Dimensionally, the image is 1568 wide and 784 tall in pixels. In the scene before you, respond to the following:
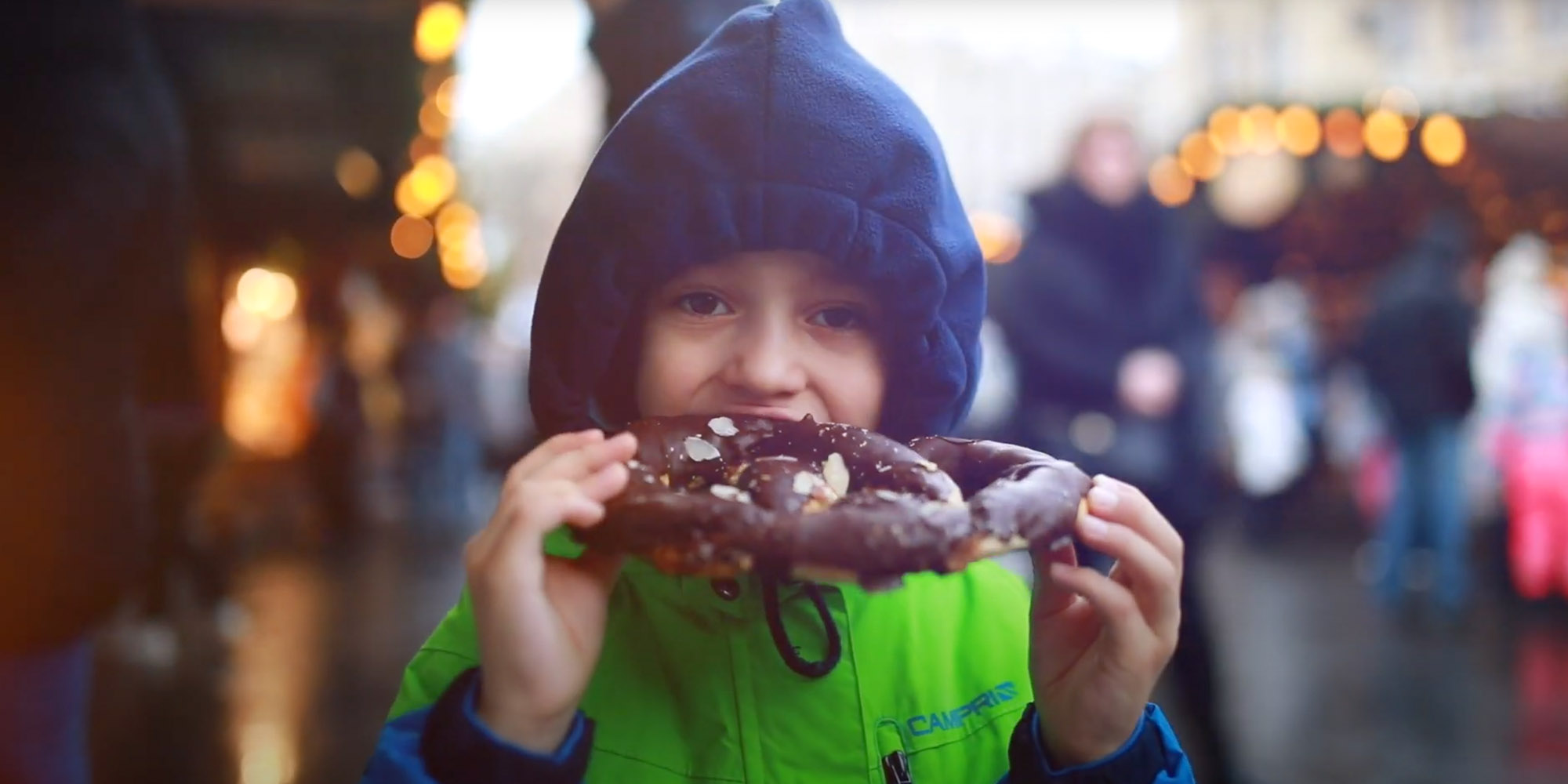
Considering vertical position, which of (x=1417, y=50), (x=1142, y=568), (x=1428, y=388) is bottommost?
(x=1428, y=388)

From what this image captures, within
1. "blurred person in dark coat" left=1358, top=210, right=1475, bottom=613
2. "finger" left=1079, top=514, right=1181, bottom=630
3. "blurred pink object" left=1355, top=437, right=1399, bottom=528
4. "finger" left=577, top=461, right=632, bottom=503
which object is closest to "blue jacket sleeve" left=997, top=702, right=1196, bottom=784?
"finger" left=1079, top=514, right=1181, bottom=630

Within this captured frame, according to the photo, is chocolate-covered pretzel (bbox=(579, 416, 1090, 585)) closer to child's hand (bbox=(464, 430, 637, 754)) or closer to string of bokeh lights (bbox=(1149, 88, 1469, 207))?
child's hand (bbox=(464, 430, 637, 754))

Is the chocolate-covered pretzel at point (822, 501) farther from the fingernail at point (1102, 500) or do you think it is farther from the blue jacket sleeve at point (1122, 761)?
the blue jacket sleeve at point (1122, 761)

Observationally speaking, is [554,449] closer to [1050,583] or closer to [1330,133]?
[1050,583]

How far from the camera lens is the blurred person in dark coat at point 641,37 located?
1.36 meters

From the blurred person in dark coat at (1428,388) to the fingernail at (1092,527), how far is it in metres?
5.39

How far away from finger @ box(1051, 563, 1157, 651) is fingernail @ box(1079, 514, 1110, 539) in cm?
4

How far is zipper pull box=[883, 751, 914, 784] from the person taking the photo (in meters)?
1.19

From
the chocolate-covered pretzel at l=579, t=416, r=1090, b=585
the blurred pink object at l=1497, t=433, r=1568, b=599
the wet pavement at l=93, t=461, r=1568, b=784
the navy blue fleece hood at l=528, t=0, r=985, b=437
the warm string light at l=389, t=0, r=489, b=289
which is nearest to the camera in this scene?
the chocolate-covered pretzel at l=579, t=416, r=1090, b=585

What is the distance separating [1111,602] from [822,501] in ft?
0.87

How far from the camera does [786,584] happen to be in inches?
46.7

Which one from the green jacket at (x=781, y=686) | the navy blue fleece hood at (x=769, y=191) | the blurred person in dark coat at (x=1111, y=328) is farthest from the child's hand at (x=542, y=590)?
the blurred person in dark coat at (x=1111, y=328)

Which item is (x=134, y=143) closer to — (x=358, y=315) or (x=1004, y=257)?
(x=358, y=315)

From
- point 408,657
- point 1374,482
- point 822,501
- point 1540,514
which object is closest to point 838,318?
point 822,501
